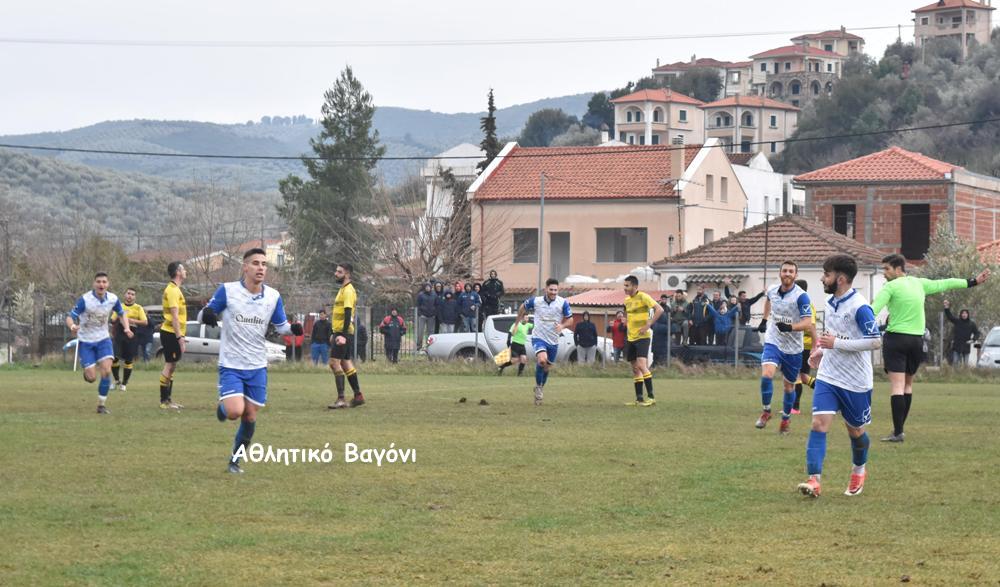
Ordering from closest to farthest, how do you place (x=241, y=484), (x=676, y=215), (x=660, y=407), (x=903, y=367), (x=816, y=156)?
(x=241, y=484)
(x=903, y=367)
(x=660, y=407)
(x=676, y=215)
(x=816, y=156)

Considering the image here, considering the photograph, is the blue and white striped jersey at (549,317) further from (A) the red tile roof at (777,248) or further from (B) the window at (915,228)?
(B) the window at (915,228)

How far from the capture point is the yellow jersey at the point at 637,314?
22578mm

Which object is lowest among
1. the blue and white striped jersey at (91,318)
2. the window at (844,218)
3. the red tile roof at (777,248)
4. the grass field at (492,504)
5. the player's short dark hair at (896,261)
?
the grass field at (492,504)

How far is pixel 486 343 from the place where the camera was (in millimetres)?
38625

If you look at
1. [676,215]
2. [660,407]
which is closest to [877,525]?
[660,407]

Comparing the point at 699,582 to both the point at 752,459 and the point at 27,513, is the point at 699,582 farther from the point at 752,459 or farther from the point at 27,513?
the point at 752,459

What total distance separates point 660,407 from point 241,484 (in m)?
10.9

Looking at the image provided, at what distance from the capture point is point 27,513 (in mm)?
10938

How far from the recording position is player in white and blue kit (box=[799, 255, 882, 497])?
12.0 metres

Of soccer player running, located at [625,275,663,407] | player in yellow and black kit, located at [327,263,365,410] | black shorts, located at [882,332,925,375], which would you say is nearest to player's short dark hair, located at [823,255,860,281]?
black shorts, located at [882,332,925,375]

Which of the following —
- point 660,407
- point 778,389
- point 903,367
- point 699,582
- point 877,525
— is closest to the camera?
point 699,582

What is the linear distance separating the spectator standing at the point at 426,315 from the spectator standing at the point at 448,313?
19 centimetres

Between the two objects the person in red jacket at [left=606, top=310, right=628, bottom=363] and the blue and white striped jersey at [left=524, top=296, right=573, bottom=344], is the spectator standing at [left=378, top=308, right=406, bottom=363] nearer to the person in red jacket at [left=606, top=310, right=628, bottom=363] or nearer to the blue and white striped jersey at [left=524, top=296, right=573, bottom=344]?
the person in red jacket at [left=606, top=310, right=628, bottom=363]

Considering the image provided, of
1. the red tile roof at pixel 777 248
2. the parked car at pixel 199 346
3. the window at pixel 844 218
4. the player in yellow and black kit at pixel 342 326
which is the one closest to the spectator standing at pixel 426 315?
the parked car at pixel 199 346
